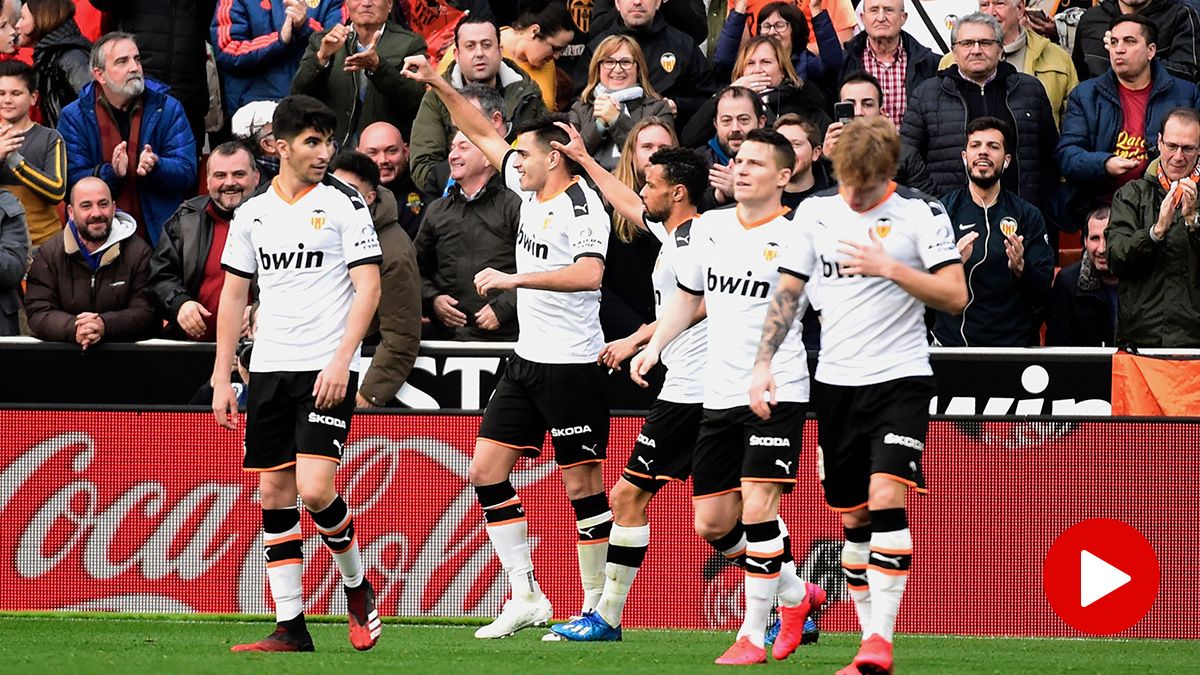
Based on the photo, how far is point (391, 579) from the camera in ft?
35.1

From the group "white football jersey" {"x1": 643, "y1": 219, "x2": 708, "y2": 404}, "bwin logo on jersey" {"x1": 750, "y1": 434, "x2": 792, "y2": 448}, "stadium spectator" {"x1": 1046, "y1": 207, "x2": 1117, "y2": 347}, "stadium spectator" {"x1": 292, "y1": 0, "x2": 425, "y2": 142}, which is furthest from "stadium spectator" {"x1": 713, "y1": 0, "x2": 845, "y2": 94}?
"bwin logo on jersey" {"x1": 750, "y1": 434, "x2": 792, "y2": 448}

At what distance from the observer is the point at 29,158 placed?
12672 mm

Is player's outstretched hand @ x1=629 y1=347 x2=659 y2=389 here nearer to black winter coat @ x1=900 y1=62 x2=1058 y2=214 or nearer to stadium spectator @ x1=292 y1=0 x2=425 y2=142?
black winter coat @ x1=900 y1=62 x2=1058 y2=214

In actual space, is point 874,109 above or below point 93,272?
above

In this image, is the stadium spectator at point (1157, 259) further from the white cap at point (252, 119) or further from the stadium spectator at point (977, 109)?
the white cap at point (252, 119)

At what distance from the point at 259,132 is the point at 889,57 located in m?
4.42

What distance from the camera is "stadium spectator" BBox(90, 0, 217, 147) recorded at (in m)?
14.0

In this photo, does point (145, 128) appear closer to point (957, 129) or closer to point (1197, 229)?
point (957, 129)

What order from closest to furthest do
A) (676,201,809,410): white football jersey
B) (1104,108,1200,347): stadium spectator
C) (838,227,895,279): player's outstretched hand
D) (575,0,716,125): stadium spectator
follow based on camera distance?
(838,227,895,279): player's outstretched hand < (676,201,809,410): white football jersey < (1104,108,1200,347): stadium spectator < (575,0,716,125): stadium spectator

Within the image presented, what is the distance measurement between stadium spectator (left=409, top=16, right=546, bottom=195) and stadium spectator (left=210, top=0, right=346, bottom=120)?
1.40 m

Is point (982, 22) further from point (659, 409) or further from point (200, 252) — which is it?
point (200, 252)

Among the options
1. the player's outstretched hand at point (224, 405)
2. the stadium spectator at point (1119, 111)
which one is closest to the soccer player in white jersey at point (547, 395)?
the player's outstretched hand at point (224, 405)

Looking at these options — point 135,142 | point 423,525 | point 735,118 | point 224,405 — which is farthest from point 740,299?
point 135,142

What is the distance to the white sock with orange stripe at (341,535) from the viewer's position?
8.66 metres
